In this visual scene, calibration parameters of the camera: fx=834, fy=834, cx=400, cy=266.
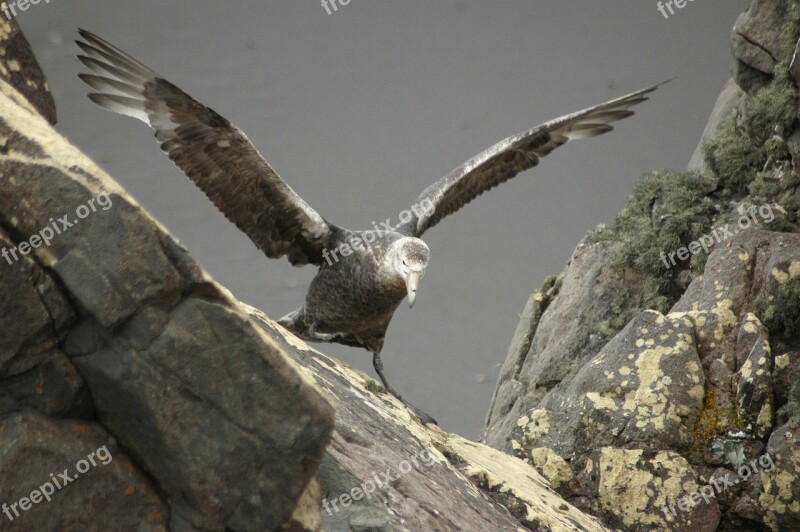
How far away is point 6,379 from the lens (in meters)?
2.42

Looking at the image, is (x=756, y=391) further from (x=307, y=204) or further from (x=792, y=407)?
(x=307, y=204)

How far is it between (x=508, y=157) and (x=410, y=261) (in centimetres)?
170

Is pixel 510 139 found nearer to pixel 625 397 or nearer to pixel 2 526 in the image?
pixel 625 397

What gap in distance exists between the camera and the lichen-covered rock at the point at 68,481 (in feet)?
7.83

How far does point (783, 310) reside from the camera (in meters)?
4.53

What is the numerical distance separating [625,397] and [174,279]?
3005mm

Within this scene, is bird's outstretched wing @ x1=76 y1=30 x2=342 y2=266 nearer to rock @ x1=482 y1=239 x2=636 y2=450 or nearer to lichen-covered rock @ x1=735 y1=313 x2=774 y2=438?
rock @ x1=482 y1=239 x2=636 y2=450

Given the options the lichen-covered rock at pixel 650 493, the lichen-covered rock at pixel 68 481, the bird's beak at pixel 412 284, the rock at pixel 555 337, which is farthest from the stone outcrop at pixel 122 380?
the rock at pixel 555 337

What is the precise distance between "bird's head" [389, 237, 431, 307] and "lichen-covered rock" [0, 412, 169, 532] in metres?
2.15

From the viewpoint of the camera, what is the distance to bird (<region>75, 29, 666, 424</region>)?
4.29 meters

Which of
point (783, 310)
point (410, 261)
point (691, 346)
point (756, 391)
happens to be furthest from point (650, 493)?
point (410, 261)

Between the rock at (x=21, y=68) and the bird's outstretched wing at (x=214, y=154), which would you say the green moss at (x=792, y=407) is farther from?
the rock at (x=21, y=68)

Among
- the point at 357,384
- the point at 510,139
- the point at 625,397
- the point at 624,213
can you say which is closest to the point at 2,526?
the point at 357,384

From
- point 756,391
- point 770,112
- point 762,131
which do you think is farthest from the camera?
point 762,131
